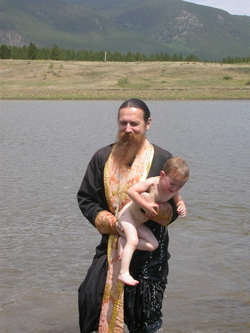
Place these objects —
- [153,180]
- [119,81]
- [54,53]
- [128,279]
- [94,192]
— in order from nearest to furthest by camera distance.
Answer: [128,279] < [153,180] < [94,192] < [119,81] < [54,53]

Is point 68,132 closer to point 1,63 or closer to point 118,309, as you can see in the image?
point 118,309

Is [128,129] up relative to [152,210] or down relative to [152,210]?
up

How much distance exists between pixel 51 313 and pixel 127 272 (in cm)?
185

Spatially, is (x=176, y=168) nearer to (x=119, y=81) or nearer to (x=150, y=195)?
(x=150, y=195)

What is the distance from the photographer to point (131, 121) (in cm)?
355

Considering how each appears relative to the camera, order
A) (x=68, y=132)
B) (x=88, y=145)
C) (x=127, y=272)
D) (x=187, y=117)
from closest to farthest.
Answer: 1. (x=127, y=272)
2. (x=88, y=145)
3. (x=68, y=132)
4. (x=187, y=117)

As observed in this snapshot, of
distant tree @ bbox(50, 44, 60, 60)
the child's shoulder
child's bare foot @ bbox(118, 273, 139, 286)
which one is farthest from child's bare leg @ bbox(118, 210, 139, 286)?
distant tree @ bbox(50, 44, 60, 60)

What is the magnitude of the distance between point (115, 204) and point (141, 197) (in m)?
0.28

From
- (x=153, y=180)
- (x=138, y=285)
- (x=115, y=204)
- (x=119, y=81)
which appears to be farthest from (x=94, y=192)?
(x=119, y=81)

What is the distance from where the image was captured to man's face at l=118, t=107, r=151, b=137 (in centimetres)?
353

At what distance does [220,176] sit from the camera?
11.2m

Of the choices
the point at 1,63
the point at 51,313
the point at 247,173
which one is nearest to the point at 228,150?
the point at 247,173

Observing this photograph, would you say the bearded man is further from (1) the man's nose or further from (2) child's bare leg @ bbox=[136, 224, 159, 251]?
(2) child's bare leg @ bbox=[136, 224, 159, 251]

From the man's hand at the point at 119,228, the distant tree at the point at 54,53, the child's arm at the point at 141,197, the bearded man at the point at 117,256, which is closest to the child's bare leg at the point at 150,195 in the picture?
A: the child's arm at the point at 141,197
